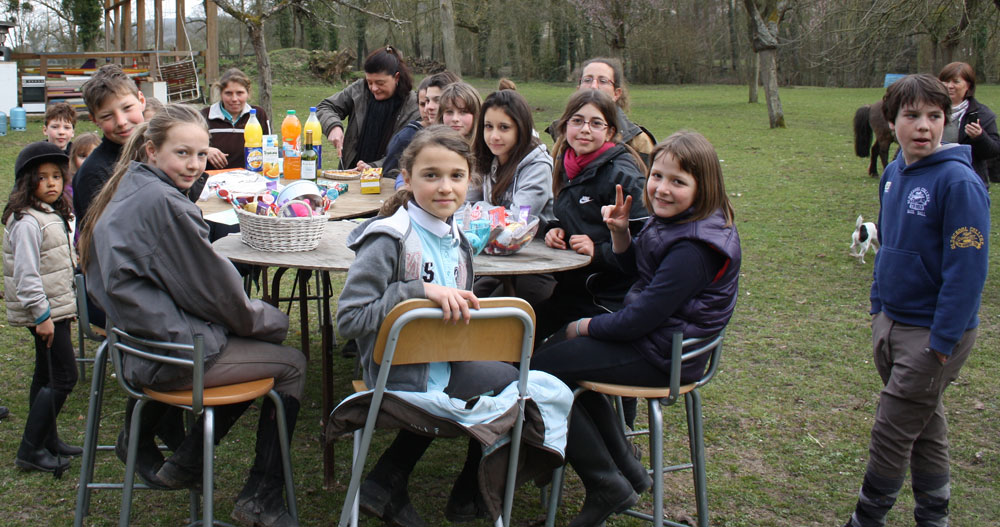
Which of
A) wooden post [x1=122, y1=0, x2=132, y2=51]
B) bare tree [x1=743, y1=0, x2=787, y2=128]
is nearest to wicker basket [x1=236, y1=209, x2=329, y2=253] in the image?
bare tree [x1=743, y1=0, x2=787, y2=128]

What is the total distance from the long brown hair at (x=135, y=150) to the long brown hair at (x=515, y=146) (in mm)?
1325

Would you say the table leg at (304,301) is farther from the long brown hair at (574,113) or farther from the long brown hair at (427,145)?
the long brown hair at (574,113)

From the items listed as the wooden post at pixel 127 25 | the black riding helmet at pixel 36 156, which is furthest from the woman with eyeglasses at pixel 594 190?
the wooden post at pixel 127 25

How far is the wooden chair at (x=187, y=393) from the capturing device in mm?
2625

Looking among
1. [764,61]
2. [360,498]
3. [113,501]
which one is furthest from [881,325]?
[764,61]

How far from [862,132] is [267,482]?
1173 cm

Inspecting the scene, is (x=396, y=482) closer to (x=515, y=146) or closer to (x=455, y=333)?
(x=455, y=333)

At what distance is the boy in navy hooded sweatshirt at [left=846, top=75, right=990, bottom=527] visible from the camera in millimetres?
2859

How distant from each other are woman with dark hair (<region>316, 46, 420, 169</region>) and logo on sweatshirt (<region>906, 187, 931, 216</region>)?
3.35 meters

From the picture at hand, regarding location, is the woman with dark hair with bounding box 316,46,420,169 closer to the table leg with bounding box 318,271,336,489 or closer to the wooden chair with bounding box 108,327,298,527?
the table leg with bounding box 318,271,336,489

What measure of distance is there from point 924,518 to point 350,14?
109 feet

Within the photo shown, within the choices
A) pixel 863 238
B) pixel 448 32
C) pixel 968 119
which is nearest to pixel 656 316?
pixel 968 119

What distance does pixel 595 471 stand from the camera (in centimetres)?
286

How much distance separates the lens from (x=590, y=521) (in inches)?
114
